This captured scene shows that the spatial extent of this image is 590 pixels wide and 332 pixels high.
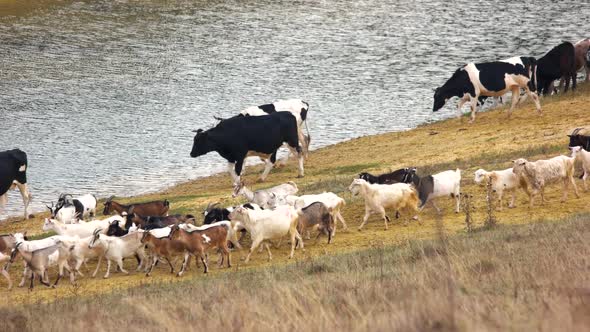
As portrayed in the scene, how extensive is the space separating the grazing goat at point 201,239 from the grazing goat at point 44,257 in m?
1.73

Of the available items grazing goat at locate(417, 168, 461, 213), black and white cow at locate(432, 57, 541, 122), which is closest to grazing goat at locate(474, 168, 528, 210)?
grazing goat at locate(417, 168, 461, 213)

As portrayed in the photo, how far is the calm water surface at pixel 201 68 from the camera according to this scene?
33.7 metres

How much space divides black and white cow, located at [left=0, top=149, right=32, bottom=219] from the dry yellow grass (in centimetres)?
108

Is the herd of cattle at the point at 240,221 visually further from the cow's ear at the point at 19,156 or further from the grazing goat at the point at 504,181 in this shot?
the cow's ear at the point at 19,156

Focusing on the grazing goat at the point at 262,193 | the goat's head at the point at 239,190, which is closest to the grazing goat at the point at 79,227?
the grazing goat at the point at 262,193

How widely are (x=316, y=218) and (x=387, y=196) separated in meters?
1.31

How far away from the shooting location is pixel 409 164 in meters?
24.9

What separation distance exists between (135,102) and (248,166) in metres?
11.3

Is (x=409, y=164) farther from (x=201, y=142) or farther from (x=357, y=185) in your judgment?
(x=357, y=185)

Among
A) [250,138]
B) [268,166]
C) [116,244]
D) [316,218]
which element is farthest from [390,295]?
[268,166]

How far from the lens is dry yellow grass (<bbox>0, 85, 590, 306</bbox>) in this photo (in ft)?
55.0

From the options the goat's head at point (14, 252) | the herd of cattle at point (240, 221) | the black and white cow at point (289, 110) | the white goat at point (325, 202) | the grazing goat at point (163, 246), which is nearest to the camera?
the grazing goat at point (163, 246)

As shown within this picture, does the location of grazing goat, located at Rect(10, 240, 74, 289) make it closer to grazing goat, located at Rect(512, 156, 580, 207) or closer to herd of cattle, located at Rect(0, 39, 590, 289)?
herd of cattle, located at Rect(0, 39, 590, 289)

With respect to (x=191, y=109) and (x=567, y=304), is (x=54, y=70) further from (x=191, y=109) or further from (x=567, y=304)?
(x=567, y=304)
